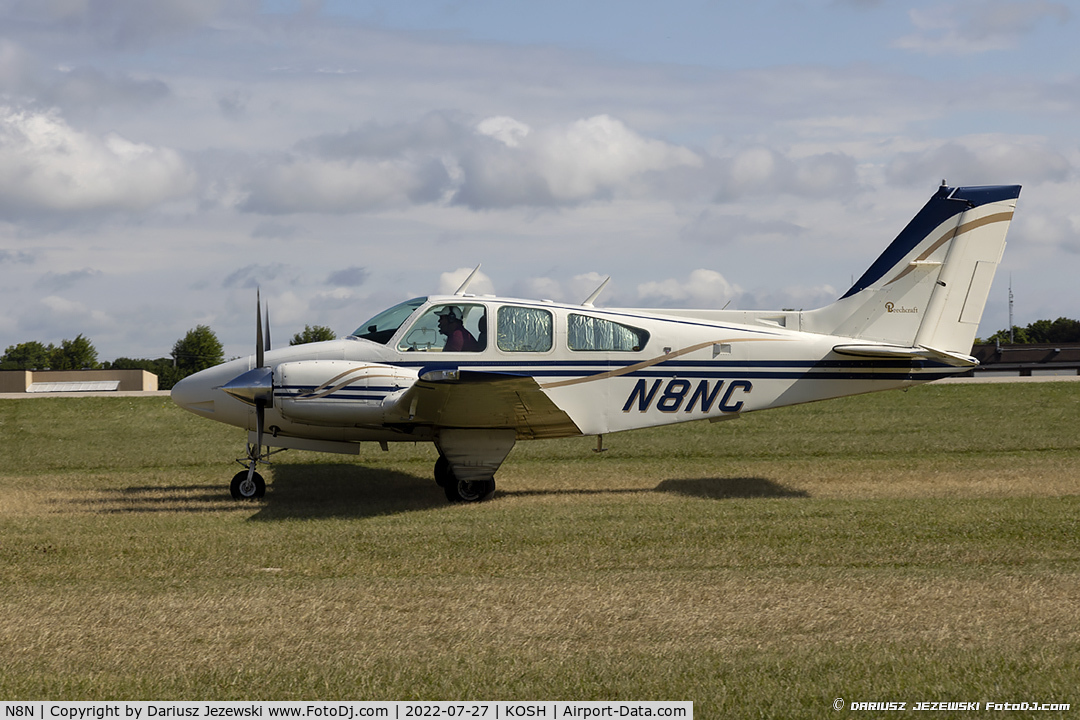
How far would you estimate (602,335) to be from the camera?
1306cm

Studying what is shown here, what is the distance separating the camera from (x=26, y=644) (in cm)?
593

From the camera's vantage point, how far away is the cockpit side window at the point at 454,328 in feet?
41.9

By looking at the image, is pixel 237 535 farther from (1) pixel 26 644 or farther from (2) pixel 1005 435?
(2) pixel 1005 435

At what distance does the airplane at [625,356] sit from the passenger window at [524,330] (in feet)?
0.05

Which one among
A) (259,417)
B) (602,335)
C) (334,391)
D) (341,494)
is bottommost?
(341,494)

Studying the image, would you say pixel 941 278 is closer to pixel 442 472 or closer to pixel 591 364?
pixel 591 364

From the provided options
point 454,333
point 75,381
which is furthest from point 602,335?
point 75,381

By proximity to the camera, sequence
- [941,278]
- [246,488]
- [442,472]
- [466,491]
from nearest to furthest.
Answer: [466,491], [246,488], [941,278], [442,472]

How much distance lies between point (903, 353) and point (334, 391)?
25.9ft

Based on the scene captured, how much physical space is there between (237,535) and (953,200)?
10856mm

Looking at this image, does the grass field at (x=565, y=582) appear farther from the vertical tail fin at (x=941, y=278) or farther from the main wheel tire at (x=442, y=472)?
the vertical tail fin at (x=941, y=278)

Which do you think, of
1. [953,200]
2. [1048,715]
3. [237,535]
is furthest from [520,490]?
[1048,715]

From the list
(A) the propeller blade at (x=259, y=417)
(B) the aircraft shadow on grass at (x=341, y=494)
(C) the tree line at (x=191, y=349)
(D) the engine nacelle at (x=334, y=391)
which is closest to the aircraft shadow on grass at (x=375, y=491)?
(B) the aircraft shadow on grass at (x=341, y=494)

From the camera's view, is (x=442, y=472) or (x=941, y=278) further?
(x=442, y=472)
